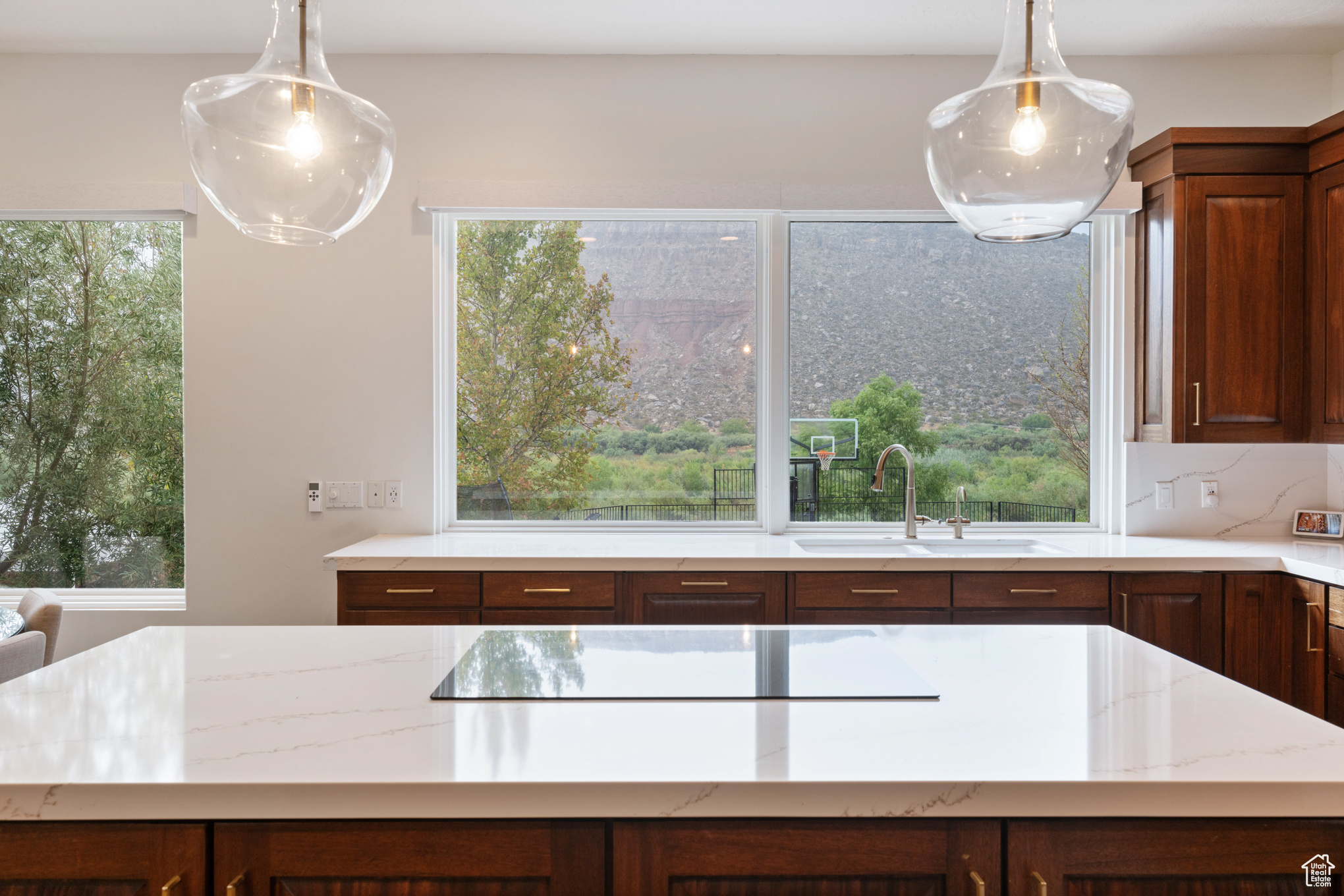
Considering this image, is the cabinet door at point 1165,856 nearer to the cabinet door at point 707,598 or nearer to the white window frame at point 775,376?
the cabinet door at point 707,598

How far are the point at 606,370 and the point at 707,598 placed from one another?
108cm

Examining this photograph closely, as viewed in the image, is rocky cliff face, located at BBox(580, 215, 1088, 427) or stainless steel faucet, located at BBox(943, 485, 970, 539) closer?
stainless steel faucet, located at BBox(943, 485, 970, 539)

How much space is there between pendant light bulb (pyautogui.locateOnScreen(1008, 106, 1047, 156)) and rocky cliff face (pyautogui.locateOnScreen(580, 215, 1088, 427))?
2.17 meters

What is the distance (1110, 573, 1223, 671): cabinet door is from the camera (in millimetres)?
2570

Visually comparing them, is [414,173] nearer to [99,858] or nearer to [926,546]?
[926,546]

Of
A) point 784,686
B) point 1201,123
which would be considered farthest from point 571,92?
point 784,686

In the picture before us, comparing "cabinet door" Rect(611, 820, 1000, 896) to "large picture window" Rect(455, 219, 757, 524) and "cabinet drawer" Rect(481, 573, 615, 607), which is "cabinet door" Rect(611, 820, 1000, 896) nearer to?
"cabinet drawer" Rect(481, 573, 615, 607)

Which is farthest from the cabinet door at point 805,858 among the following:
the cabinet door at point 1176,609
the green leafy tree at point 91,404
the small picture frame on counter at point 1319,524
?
the green leafy tree at point 91,404

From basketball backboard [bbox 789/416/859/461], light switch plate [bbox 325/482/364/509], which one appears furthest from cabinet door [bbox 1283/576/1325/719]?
light switch plate [bbox 325/482/364/509]

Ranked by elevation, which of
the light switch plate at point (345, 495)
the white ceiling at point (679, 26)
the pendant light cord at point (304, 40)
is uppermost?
the white ceiling at point (679, 26)

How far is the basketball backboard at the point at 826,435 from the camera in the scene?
10.7 ft

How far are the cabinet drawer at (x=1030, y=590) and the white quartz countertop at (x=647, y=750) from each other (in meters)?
1.24

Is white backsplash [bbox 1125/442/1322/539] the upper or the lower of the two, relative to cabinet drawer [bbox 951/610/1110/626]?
upper

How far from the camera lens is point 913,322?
3.27 meters
